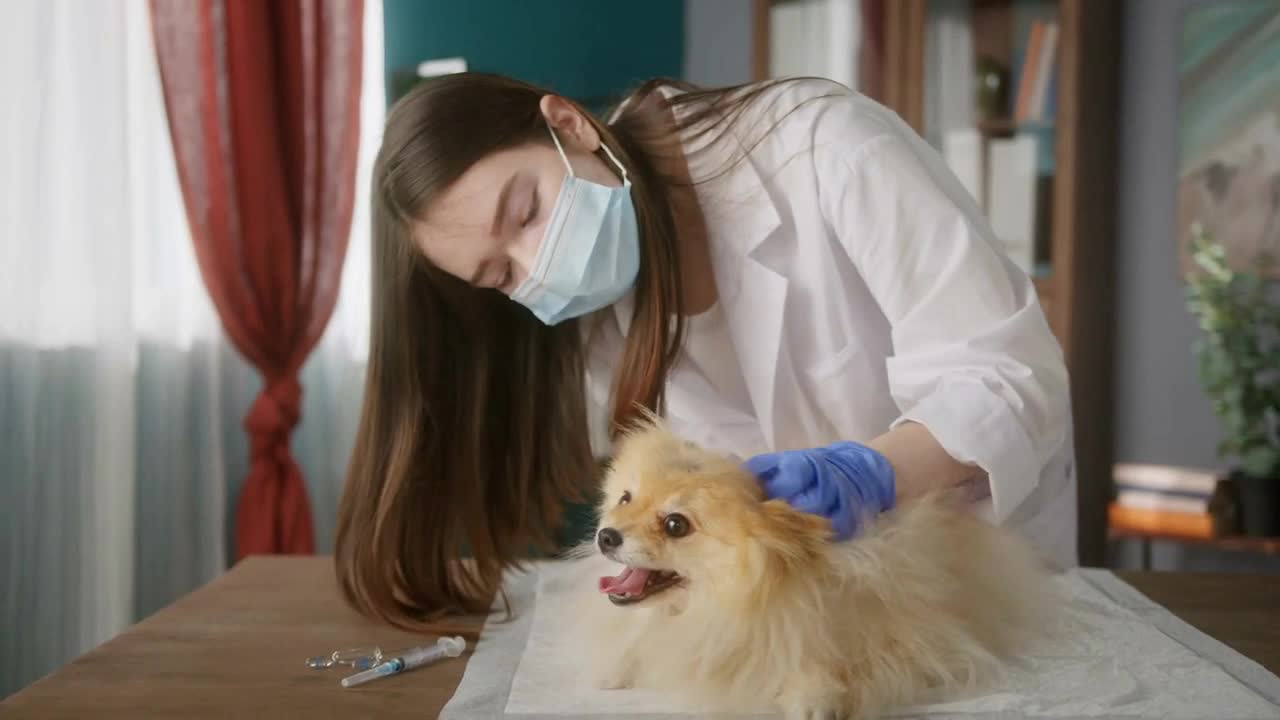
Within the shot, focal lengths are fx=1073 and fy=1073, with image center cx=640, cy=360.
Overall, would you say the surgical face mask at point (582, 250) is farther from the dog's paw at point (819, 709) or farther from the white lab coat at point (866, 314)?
the dog's paw at point (819, 709)

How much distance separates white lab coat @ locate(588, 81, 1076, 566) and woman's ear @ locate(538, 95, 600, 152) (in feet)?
0.49

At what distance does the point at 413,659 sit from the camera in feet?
3.49

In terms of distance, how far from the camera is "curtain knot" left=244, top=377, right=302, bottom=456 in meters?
2.80

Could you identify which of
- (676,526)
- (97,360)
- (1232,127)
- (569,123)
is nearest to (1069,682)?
(676,526)

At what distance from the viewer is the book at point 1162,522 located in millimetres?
3074

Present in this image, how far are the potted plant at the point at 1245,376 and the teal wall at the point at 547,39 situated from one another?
6.39ft

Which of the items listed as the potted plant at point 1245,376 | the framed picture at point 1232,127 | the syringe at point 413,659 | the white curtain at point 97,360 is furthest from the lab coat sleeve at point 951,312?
the framed picture at point 1232,127

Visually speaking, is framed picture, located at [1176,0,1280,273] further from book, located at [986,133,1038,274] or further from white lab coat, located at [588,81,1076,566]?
white lab coat, located at [588,81,1076,566]

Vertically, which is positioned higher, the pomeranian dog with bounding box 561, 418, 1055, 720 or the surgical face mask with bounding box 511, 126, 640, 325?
the surgical face mask with bounding box 511, 126, 640, 325

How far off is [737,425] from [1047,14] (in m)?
2.38

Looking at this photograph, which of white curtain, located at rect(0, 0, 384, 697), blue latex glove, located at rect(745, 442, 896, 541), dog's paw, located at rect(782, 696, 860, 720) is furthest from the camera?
white curtain, located at rect(0, 0, 384, 697)

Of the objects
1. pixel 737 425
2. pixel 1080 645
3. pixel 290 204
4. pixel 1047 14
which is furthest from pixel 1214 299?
pixel 290 204

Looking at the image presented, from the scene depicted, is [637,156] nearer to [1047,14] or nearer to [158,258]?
[158,258]

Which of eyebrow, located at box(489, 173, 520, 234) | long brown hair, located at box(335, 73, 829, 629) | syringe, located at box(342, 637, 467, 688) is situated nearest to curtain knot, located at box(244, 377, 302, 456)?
long brown hair, located at box(335, 73, 829, 629)
